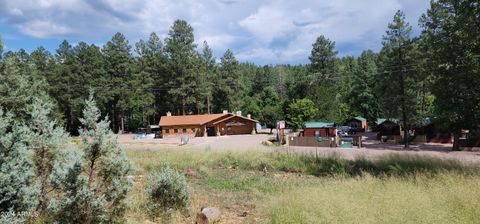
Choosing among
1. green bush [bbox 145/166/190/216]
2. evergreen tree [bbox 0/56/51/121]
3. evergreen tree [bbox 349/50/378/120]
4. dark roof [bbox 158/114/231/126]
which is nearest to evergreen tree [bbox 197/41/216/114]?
dark roof [bbox 158/114/231/126]

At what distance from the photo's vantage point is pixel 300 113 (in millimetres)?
55594

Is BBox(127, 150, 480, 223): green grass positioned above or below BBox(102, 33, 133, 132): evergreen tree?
below

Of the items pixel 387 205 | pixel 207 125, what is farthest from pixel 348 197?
pixel 207 125

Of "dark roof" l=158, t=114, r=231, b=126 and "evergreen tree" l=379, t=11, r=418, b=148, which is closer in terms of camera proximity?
"evergreen tree" l=379, t=11, r=418, b=148

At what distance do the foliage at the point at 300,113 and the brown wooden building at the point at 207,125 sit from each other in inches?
367

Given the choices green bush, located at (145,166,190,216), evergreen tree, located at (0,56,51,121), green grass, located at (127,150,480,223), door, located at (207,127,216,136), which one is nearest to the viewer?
green grass, located at (127,150,480,223)

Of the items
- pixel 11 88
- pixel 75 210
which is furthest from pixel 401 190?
pixel 11 88

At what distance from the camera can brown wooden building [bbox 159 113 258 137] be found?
2395 inches

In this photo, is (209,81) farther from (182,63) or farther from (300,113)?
(300,113)

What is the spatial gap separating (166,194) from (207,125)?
52525 millimetres

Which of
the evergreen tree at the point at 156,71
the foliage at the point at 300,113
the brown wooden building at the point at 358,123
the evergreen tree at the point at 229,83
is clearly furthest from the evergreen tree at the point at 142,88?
the brown wooden building at the point at 358,123

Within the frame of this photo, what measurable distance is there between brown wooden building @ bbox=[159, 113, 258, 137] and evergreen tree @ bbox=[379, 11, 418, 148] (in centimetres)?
2785

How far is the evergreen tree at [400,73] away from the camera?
3888cm

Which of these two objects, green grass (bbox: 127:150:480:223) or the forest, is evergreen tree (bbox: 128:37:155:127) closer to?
the forest
